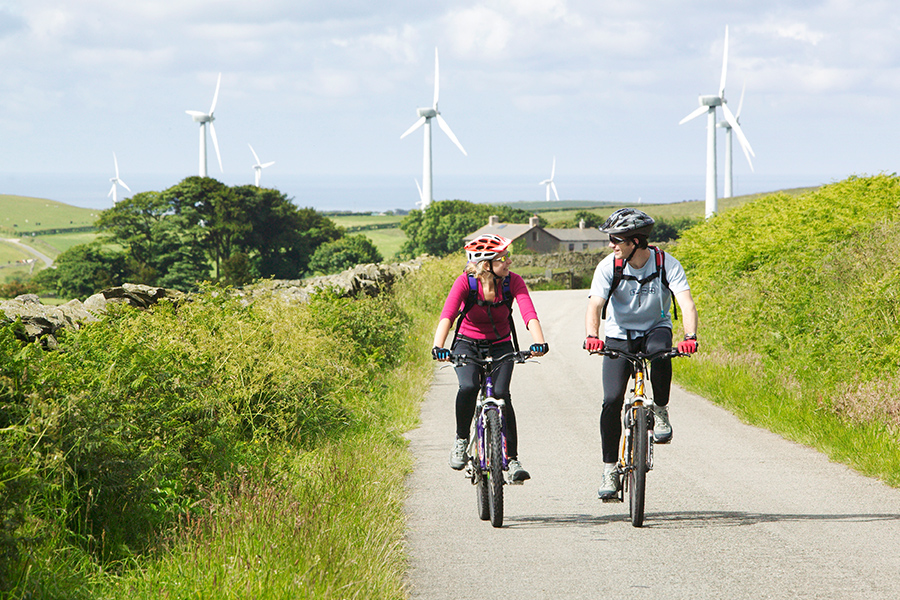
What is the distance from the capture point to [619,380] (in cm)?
607

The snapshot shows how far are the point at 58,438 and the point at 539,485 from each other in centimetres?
407

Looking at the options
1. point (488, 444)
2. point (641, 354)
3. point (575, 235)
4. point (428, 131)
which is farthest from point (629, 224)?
point (575, 235)

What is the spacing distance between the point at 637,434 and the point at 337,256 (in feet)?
290

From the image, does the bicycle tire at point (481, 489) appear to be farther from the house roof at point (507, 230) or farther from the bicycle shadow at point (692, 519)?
the house roof at point (507, 230)

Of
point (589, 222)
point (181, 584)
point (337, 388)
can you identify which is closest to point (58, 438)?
point (181, 584)

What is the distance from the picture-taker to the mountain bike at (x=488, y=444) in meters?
5.95

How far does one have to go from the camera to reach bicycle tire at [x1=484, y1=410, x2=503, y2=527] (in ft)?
19.4

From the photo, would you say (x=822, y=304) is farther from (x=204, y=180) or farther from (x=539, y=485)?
(x=204, y=180)

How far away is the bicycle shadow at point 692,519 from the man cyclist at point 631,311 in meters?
0.33

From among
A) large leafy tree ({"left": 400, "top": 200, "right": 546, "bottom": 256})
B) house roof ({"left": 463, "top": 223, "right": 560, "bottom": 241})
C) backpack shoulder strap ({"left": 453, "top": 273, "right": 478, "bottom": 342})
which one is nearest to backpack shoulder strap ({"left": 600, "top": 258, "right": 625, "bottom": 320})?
backpack shoulder strap ({"left": 453, "top": 273, "right": 478, "bottom": 342})

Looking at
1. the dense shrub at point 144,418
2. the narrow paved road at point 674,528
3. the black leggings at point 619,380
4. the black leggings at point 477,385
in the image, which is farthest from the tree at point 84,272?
the black leggings at point 619,380

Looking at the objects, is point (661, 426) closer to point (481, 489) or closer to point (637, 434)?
point (637, 434)

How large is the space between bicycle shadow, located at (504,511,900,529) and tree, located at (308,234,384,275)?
8485 centimetres

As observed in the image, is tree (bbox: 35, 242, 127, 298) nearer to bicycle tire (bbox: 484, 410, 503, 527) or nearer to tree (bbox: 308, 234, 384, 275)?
tree (bbox: 308, 234, 384, 275)
